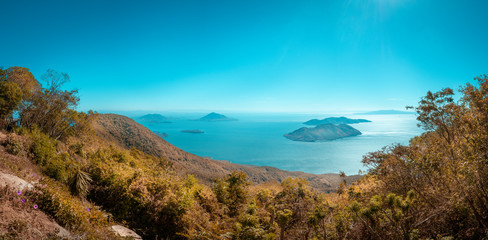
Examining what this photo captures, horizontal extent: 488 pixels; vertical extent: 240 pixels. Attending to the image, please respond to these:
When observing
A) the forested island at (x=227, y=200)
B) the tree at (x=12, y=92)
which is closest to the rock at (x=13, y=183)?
the forested island at (x=227, y=200)

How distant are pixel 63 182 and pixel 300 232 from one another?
287 inches

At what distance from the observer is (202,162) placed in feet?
193

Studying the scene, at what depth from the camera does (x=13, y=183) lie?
424 centimetres

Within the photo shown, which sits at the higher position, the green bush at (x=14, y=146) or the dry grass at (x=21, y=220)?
the green bush at (x=14, y=146)

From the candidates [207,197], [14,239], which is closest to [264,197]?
[207,197]

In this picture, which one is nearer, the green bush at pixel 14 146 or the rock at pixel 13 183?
the rock at pixel 13 183

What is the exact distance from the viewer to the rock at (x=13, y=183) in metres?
4.10

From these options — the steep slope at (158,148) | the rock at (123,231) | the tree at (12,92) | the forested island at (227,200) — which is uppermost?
the tree at (12,92)

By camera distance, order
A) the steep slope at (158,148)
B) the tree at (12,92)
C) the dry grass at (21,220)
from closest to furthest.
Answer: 1. the dry grass at (21,220)
2. the tree at (12,92)
3. the steep slope at (158,148)

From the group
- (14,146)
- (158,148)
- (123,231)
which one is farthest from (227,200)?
(158,148)

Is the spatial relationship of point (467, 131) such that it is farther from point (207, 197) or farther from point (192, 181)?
point (192, 181)

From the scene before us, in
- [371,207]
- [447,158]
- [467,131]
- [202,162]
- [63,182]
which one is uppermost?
[467,131]

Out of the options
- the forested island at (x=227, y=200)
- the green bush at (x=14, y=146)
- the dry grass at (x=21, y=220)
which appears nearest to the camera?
the dry grass at (x=21, y=220)

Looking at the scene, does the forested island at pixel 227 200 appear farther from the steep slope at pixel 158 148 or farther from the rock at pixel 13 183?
the steep slope at pixel 158 148
